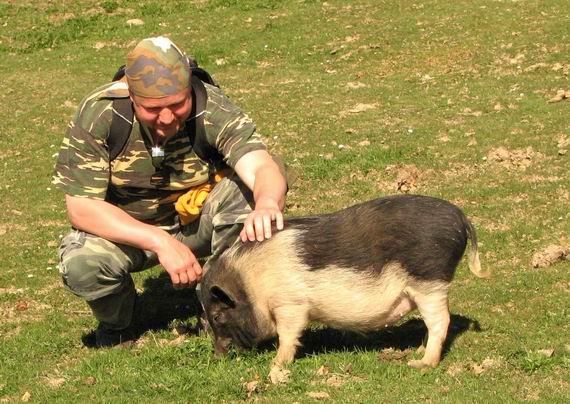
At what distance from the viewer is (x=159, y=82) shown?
18.3ft

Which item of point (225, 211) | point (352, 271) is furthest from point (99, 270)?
point (352, 271)

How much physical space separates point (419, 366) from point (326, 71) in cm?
1090

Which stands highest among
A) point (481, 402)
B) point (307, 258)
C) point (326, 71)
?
point (307, 258)

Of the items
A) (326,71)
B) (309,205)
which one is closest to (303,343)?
(309,205)

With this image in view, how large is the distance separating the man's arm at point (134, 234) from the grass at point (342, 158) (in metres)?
0.70

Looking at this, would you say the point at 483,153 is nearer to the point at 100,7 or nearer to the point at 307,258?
the point at 307,258

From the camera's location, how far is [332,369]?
231 inches

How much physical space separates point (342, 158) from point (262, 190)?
565cm

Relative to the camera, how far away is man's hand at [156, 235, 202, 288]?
5.80 meters

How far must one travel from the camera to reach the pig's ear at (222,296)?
231 inches

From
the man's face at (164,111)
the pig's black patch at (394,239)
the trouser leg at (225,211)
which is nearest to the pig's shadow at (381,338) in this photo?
the pig's black patch at (394,239)

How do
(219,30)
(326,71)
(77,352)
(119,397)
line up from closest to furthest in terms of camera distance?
1. (119,397)
2. (77,352)
3. (326,71)
4. (219,30)

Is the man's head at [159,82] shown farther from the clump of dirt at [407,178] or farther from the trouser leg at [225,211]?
the clump of dirt at [407,178]

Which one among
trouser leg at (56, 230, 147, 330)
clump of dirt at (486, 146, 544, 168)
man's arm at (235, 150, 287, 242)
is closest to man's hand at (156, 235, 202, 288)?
man's arm at (235, 150, 287, 242)
